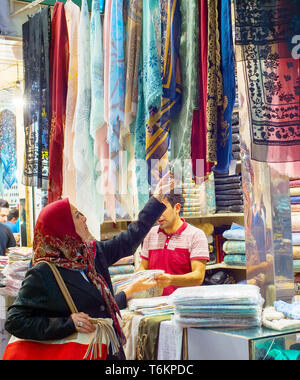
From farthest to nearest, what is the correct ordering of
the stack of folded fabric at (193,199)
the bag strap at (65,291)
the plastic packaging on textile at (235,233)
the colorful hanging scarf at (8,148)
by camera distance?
the colorful hanging scarf at (8,148) → the stack of folded fabric at (193,199) → the plastic packaging on textile at (235,233) → the bag strap at (65,291)

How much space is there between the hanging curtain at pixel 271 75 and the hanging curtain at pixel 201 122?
22 centimetres

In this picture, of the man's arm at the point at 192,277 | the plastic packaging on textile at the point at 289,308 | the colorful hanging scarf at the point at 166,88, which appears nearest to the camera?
the colorful hanging scarf at the point at 166,88

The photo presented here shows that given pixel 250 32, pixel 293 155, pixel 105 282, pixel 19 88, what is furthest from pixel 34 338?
pixel 19 88

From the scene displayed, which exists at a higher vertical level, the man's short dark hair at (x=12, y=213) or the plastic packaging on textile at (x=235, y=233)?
the man's short dark hair at (x=12, y=213)

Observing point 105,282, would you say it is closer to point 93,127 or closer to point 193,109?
point 93,127

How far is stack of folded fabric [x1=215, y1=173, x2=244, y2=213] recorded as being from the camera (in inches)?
202

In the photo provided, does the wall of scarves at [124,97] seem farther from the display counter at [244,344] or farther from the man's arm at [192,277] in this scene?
the man's arm at [192,277]

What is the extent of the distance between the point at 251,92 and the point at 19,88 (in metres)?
4.33

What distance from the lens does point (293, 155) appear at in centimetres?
193

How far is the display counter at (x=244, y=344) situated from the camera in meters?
2.21

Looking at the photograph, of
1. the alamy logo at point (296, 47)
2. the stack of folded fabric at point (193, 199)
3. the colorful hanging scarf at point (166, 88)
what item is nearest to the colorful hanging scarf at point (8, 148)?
the stack of folded fabric at point (193, 199)

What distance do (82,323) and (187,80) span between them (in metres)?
1.18

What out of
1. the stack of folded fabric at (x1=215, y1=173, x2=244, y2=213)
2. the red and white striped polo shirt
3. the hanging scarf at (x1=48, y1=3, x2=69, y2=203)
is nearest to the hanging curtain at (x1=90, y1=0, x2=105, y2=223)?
the hanging scarf at (x1=48, y1=3, x2=69, y2=203)
